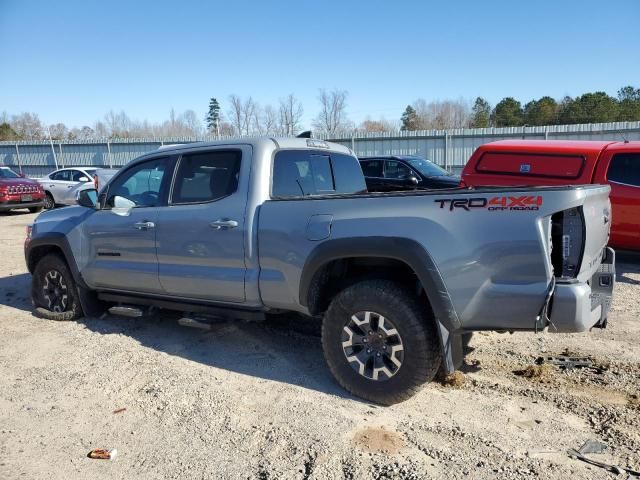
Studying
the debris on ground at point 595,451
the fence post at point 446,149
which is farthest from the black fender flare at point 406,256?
the fence post at point 446,149

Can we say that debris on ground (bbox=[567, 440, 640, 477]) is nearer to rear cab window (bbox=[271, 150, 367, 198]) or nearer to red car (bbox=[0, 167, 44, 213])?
rear cab window (bbox=[271, 150, 367, 198])

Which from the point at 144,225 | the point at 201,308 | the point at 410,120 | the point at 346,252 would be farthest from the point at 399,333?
the point at 410,120

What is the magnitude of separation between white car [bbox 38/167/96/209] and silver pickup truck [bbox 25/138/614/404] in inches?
538

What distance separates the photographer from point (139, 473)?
9.80 feet

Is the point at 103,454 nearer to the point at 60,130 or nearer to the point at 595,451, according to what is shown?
the point at 595,451

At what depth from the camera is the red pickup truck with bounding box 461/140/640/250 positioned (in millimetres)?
7254

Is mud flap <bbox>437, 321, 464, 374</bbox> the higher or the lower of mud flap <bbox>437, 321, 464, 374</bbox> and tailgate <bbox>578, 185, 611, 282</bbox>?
the lower

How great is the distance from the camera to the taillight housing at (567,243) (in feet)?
10.6

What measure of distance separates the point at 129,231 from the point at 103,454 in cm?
231

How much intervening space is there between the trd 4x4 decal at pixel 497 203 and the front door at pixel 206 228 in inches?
67.7

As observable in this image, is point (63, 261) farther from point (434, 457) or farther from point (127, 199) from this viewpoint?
point (434, 457)

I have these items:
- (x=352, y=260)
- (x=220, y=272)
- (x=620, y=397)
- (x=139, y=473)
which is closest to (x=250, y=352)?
(x=220, y=272)

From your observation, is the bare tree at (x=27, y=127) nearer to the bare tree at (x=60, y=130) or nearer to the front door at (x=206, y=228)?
the bare tree at (x=60, y=130)

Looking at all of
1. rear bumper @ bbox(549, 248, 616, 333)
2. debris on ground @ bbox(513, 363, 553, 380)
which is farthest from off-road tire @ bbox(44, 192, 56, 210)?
rear bumper @ bbox(549, 248, 616, 333)
